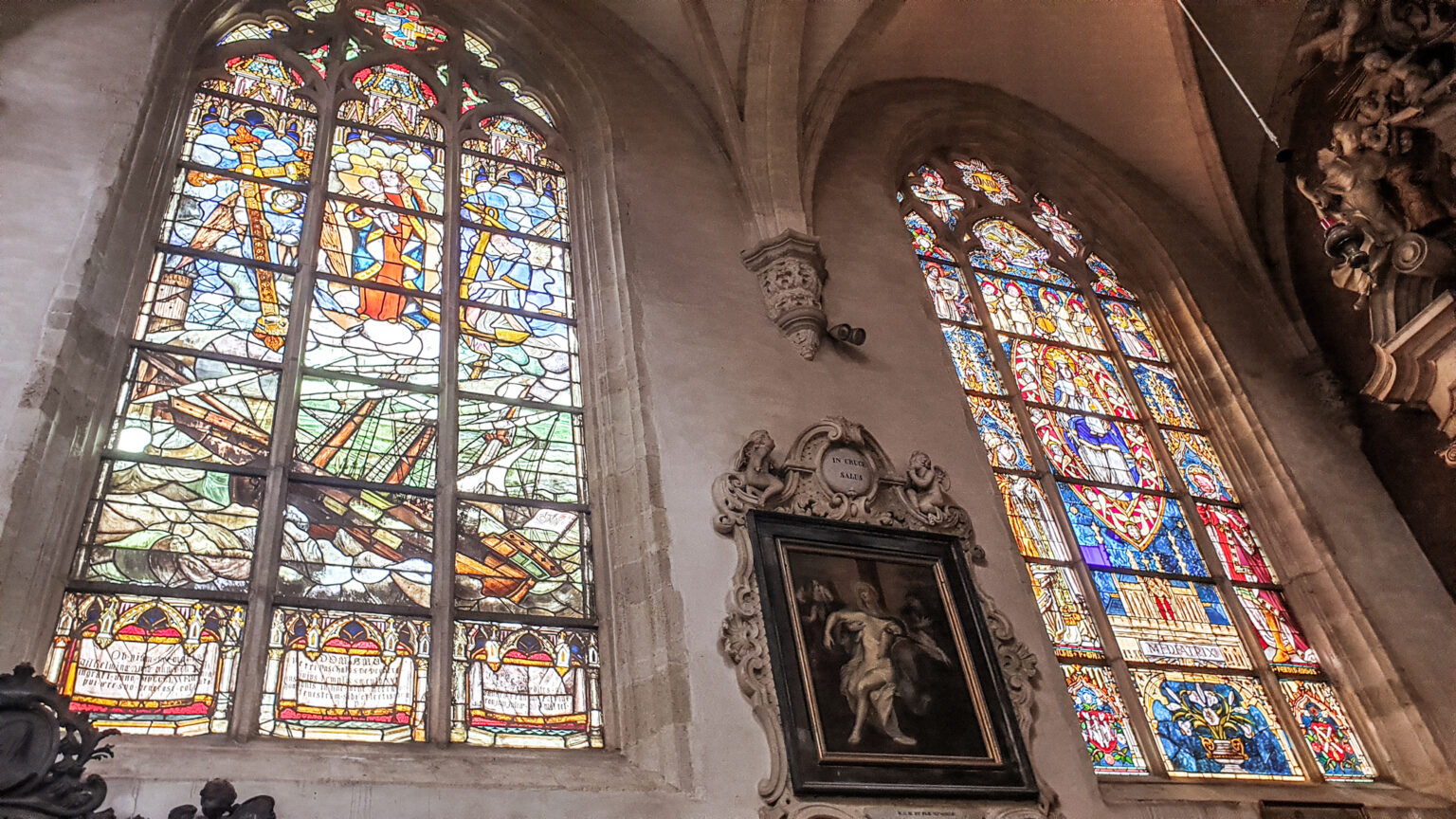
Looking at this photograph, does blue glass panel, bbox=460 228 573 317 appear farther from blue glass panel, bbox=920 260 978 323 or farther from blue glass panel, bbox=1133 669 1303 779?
blue glass panel, bbox=1133 669 1303 779

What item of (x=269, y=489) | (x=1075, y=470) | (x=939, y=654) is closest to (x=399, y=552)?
(x=269, y=489)

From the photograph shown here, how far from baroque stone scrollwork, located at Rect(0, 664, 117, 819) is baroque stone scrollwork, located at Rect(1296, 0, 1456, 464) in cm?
631

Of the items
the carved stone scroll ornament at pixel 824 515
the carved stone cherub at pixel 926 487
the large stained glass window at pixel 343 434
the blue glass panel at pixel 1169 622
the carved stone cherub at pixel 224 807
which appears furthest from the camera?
the blue glass panel at pixel 1169 622

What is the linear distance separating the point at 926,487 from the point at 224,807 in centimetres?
368

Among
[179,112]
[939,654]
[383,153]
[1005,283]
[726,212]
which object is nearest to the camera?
[939,654]

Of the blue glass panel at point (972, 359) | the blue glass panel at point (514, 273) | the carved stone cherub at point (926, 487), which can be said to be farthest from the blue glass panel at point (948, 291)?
the blue glass panel at point (514, 273)

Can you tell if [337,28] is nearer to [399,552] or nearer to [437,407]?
[437,407]

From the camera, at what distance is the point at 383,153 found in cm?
646

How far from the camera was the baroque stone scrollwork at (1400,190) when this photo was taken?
606cm

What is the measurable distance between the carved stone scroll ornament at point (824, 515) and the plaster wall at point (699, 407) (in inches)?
3.7

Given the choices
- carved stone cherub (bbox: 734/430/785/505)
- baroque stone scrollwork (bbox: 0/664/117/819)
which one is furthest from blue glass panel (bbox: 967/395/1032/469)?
baroque stone scrollwork (bbox: 0/664/117/819)

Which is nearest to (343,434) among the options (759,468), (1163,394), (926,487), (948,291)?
(759,468)

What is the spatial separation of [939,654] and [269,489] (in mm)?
3160

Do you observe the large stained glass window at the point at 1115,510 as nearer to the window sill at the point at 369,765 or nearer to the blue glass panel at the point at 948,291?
the blue glass panel at the point at 948,291
